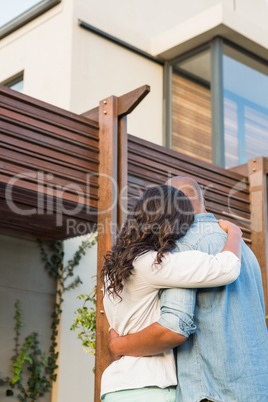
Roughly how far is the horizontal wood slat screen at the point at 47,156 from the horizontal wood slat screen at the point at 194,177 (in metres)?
0.43

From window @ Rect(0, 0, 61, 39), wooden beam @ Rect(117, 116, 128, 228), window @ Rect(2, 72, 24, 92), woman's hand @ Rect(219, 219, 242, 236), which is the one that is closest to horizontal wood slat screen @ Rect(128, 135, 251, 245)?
wooden beam @ Rect(117, 116, 128, 228)

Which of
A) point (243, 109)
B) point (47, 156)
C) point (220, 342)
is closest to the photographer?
point (220, 342)

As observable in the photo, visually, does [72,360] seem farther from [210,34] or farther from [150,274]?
[150,274]

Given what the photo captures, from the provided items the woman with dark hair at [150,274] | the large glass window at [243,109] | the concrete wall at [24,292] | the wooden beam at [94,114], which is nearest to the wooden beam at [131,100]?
the wooden beam at [94,114]

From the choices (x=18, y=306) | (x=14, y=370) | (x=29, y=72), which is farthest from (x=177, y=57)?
(x=14, y=370)

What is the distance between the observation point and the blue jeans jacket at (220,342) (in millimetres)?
1831

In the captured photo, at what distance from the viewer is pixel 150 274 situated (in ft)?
6.26

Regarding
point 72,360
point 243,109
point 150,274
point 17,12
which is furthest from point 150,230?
point 17,12

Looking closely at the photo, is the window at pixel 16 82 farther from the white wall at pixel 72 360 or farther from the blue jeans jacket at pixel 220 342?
the blue jeans jacket at pixel 220 342

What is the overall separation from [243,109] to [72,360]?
11.2 ft

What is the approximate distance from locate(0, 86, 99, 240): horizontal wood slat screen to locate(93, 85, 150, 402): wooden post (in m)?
0.08

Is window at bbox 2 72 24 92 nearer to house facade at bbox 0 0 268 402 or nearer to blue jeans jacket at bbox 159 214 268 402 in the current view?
house facade at bbox 0 0 268 402

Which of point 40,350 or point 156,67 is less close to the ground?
point 156,67

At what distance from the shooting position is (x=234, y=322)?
6.14 feet
